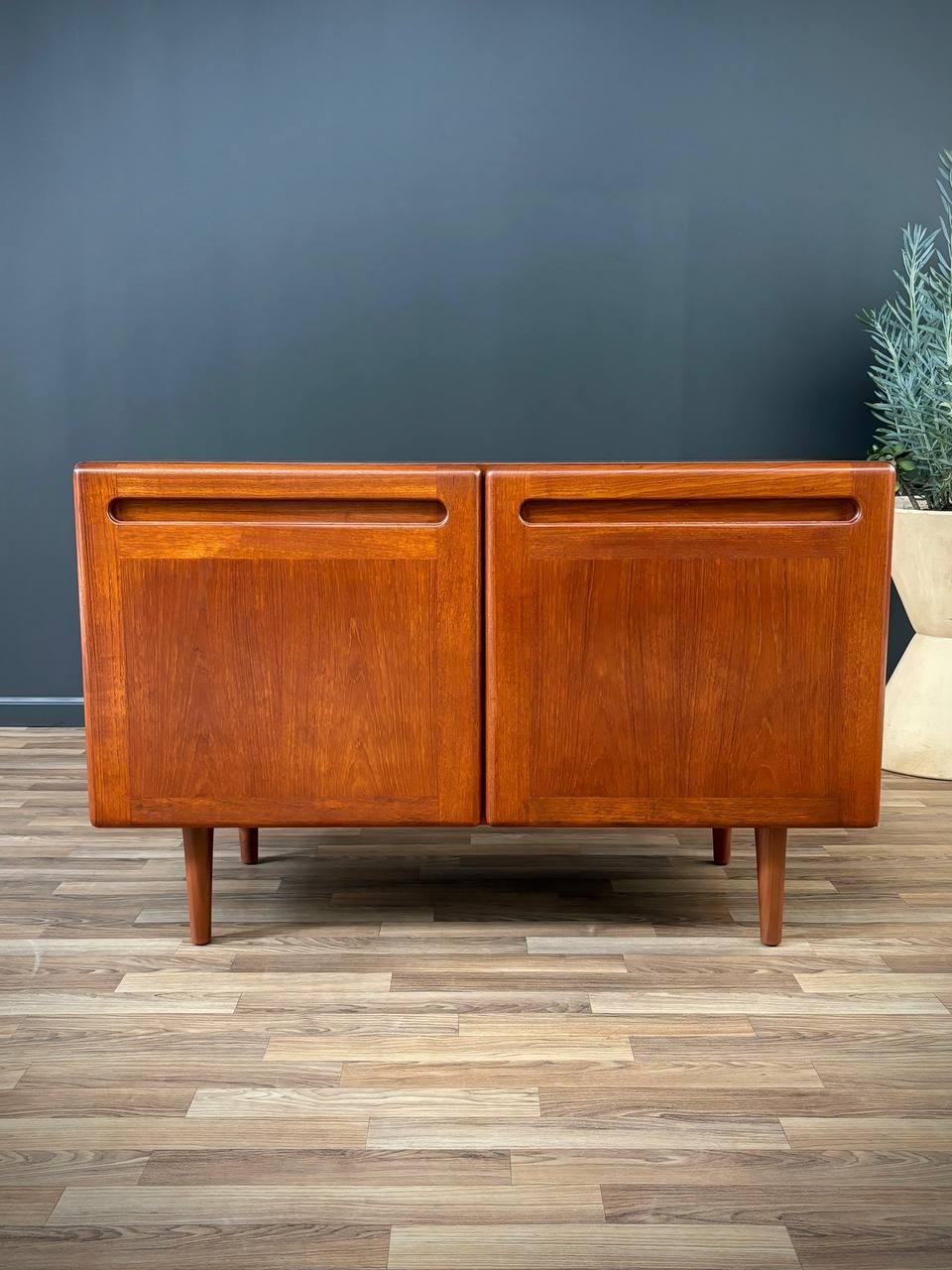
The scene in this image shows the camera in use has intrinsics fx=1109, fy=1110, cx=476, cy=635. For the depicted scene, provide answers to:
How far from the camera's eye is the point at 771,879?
1493 mm

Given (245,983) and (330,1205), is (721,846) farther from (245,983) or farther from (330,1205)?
(330,1205)

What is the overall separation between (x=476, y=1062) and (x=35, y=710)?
6.46 feet

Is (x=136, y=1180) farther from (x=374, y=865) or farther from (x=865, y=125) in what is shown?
(x=865, y=125)

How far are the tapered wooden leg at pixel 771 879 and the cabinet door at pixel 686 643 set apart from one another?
0.26 feet

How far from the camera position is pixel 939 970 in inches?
56.9

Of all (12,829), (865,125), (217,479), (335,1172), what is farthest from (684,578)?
(865,125)

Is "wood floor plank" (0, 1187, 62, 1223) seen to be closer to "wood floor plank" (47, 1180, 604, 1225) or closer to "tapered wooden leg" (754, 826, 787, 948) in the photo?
"wood floor plank" (47, 1180, 604, 1225)

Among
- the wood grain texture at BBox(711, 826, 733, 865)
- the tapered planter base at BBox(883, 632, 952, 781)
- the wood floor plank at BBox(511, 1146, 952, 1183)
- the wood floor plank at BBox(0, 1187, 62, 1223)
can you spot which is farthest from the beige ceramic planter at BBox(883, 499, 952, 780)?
the wood floor plank at BBox(0, 1187, 62, 1223)

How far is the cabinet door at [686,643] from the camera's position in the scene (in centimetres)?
134

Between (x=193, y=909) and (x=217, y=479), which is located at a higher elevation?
(x=217, y=479)

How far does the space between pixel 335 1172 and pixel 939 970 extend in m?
0.85

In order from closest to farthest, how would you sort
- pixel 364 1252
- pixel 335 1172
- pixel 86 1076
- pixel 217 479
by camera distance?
pixel 364 1252 → pixel 335 1172 → pixel 86 1076 → pixel 217 479

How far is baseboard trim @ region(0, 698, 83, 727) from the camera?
281cm

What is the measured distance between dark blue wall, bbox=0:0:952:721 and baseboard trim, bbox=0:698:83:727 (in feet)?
1.23
